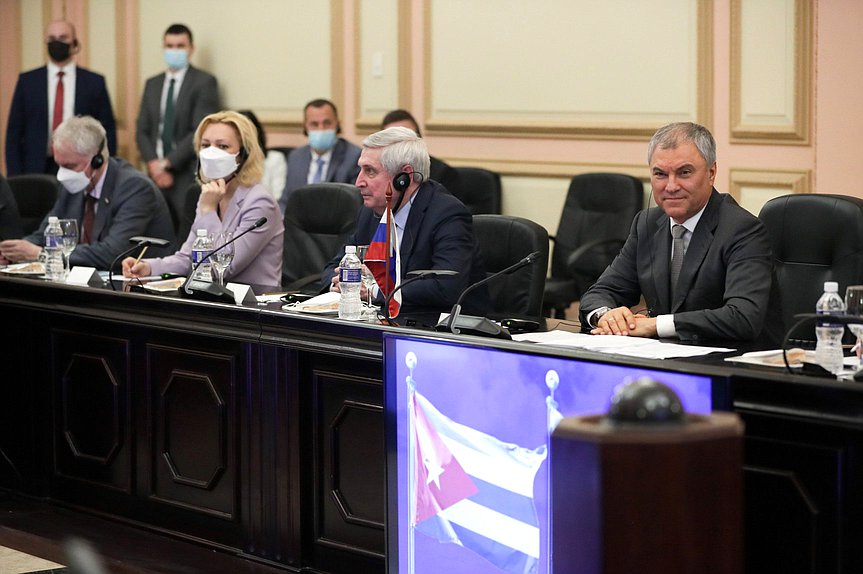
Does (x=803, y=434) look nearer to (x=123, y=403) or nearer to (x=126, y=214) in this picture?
(x=123, y=403)

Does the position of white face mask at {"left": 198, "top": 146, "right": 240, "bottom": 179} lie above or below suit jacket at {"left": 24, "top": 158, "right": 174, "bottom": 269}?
above

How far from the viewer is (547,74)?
6.41 m

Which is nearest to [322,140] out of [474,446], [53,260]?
[53,260]

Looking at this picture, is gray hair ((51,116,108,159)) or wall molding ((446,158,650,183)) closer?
gray hair ((51,116,108,159))

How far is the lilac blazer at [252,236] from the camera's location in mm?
4551

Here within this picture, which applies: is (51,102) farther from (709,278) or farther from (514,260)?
(709,278)

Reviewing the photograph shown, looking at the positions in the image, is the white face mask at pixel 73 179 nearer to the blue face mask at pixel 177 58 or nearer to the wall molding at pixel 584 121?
the wall molding at pixel 584 121

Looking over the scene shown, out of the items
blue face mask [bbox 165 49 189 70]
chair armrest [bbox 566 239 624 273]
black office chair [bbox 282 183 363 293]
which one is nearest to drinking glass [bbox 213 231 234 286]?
black office chair [bbox 282 183 363 293]

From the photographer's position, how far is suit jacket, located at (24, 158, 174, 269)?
496 cm

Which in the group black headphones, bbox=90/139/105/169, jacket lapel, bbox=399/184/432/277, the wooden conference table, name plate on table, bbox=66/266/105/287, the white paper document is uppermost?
black headphones, bbox=90/139/105/169

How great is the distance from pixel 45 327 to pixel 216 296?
849mm

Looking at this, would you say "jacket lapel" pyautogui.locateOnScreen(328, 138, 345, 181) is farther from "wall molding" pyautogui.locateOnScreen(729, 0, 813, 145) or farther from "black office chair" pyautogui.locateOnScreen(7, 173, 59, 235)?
"wall molding" pyautogui.locateOnScreen(729, 0, 813, 145)

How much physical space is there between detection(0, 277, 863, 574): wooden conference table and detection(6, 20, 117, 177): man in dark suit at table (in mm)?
3857

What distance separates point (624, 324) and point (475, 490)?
0.85 metres
